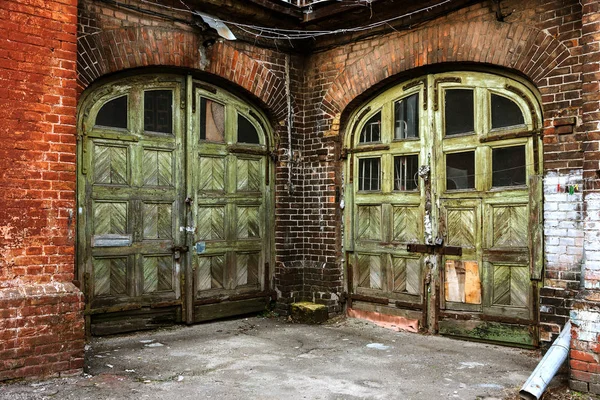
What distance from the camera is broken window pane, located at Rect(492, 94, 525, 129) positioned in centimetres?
575

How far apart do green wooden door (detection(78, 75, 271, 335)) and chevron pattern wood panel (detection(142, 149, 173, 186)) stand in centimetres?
1

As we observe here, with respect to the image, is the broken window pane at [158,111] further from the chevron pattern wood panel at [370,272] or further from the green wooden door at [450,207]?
the chevron pattern wood panel at [370,272]

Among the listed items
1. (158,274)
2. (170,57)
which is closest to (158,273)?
(158,274)

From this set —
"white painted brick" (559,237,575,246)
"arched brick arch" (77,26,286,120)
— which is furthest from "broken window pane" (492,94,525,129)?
"arched brick arch" (77,26,286,120)

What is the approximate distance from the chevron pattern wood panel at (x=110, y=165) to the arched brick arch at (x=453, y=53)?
2.74 metres

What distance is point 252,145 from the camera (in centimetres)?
731

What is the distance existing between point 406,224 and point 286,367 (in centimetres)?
246

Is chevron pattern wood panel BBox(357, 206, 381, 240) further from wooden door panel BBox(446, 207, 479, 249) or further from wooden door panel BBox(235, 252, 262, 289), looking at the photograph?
wooden door panel BBox(235, 252, 262, 289)

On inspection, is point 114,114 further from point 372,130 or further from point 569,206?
point 569,206

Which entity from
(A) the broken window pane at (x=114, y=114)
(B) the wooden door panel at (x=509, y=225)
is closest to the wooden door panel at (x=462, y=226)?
(B) the wooden door panel at (x=509, y=225)

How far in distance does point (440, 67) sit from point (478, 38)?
59cm

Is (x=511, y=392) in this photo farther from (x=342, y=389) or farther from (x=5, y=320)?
(x=5, y=320)

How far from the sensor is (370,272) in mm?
7012

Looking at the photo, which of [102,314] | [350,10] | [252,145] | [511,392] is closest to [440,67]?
[350,10]
